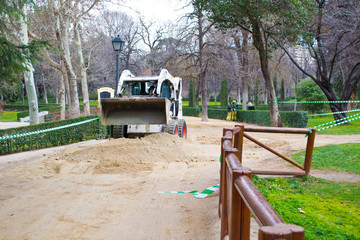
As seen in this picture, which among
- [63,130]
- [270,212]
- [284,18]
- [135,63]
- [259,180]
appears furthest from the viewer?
[135,63]

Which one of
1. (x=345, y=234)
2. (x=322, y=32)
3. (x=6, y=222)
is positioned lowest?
(x=6, y=222)

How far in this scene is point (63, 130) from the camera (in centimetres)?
1327

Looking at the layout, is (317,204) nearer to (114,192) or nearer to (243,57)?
(114,192)

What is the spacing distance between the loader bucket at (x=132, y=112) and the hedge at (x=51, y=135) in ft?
9.40

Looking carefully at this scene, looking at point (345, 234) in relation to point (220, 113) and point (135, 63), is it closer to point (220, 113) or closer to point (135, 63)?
point (220, 113)

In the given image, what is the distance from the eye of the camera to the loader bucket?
37.0 feet

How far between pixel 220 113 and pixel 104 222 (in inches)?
1119

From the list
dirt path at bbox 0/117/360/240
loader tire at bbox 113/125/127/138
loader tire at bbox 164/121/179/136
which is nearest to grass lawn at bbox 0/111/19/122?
dirt path at bbox 0/117/360/240

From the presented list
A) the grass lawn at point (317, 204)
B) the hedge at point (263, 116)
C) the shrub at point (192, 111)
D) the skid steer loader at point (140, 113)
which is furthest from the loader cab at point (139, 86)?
the shrub at point (192, 111)

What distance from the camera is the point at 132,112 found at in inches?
451

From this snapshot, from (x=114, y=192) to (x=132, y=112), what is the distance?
5501mm

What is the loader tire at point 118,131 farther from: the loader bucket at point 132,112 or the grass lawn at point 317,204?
the grass lawn at point 317,204

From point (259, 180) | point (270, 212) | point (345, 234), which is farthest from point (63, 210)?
point (270, 212)

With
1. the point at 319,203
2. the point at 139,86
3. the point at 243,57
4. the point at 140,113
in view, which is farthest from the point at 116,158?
the point at 243,57
